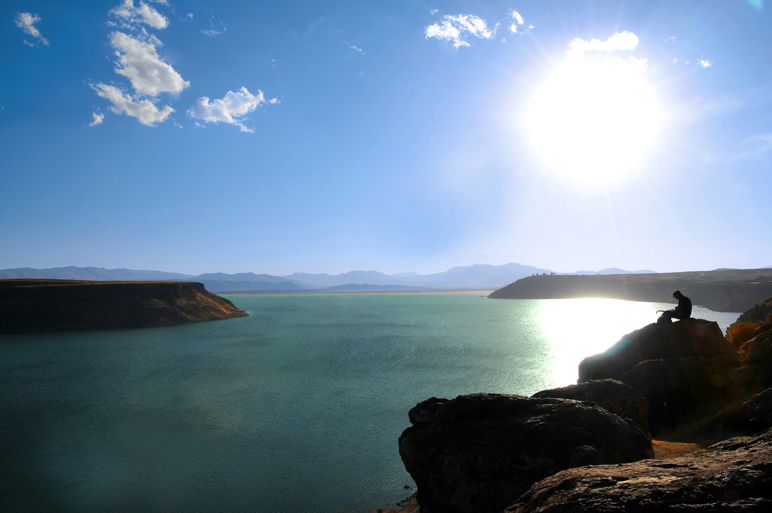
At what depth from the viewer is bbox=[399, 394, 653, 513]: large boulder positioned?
7.39m

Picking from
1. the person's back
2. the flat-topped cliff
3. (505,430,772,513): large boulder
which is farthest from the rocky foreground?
the flat-topped cliff

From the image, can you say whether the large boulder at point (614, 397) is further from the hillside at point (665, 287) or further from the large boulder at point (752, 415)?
the hillside at point (665, 287)

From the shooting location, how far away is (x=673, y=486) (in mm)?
4277

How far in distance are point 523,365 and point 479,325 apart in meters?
36.3

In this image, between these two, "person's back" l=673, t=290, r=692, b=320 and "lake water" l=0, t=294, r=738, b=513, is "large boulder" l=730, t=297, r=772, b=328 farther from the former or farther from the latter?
"lake water" l=0, t=294, r=738, b=513

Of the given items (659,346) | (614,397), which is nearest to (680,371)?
(659,346)

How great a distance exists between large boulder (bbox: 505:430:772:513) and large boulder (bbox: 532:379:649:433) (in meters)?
5.89

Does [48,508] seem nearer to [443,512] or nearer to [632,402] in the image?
[443,512]

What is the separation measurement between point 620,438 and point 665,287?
15706cm

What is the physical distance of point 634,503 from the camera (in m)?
4.18

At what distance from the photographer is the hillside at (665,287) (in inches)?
3460

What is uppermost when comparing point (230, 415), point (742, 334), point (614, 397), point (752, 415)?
point (742, 334)

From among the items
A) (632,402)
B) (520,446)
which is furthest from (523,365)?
(520,446)

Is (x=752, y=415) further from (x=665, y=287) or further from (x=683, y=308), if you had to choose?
(x=665, y=287)
